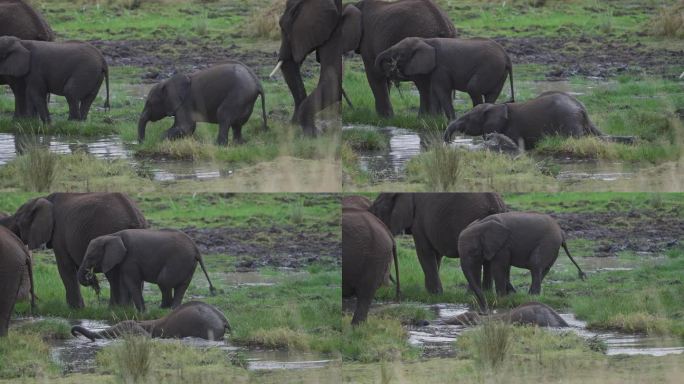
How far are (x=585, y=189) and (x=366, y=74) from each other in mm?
2702

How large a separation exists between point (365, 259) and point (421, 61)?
1.94m

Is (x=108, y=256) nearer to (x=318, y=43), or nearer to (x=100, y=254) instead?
(x=100, y=254)

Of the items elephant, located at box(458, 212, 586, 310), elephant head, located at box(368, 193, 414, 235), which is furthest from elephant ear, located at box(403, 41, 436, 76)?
elephant, located at box(458, 212, 586, 310)

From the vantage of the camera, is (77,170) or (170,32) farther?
(170,32)

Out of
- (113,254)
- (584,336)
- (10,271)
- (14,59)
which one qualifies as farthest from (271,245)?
(584,336)

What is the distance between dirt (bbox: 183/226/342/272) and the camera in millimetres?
19906

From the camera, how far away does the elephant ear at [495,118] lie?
17906 millimetres

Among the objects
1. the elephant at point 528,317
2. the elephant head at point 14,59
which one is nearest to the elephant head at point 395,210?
the elephant at point 528,317

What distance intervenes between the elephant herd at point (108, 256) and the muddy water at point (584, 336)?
181 centimetres

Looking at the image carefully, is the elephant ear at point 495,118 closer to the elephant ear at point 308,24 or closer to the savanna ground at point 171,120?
the savanna ground at point 171,120

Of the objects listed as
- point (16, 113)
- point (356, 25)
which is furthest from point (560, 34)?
point (16, 113)

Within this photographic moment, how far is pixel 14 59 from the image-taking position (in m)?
19.4

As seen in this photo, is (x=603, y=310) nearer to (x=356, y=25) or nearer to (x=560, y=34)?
(x=356, y=25)

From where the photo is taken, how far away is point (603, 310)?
18.0 meters
